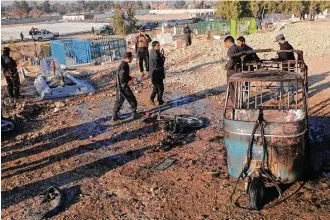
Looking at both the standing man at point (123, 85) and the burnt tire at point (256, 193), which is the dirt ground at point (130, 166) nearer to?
the burnt tire at point (256, 193)

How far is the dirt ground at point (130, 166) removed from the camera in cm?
541

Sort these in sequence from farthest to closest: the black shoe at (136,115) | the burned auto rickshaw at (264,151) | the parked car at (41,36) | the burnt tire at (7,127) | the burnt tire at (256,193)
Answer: the parked car at (41,36)
the black shoe at (136,115)
the burnt tire at (7,127)
the burned auto rickshaw at (264,151)
the burnt tire at (256,193)

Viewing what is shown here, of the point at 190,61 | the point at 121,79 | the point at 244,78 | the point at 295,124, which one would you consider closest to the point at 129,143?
the point at 121,79

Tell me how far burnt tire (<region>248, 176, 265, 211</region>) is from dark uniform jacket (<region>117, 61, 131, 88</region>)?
180 inches

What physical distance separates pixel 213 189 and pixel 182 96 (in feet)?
18.4

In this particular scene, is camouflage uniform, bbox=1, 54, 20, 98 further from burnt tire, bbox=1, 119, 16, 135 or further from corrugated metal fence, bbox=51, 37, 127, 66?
corrugated metal fence, bbox=51, 37, 127, 66

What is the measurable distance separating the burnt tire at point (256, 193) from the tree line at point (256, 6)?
34.8 metres

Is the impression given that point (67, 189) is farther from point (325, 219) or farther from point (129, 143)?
point (325, 219)

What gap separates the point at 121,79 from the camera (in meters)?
9.02

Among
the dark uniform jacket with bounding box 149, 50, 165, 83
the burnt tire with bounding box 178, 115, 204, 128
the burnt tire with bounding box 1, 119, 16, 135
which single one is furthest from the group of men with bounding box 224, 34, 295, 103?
the burnt tire with bounding box 1, 119, 16, 135

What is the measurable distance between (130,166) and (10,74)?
6.87 m

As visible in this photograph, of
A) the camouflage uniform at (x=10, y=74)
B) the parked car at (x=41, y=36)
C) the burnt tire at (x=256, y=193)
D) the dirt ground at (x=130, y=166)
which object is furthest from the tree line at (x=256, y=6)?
the burnt tire at (x=256, y=193)

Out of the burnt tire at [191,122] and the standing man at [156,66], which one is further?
the standing man at [156,66]

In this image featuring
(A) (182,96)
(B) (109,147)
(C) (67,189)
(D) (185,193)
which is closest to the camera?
(D) (185,193)
